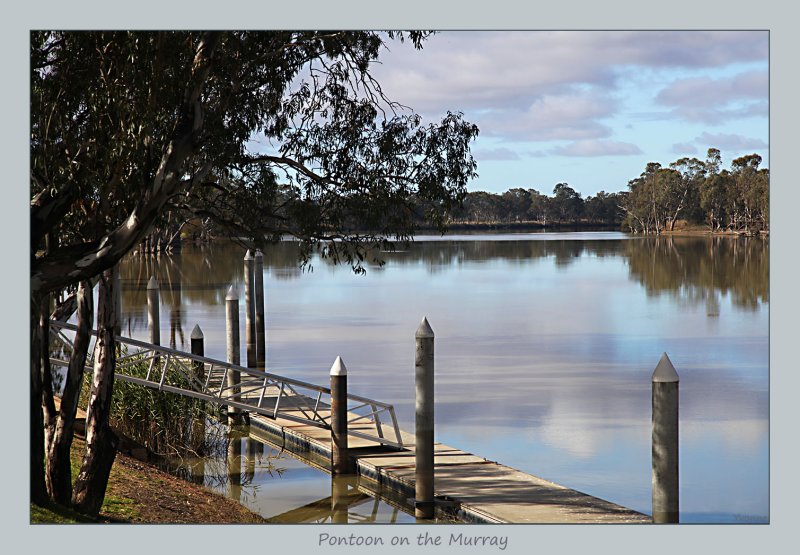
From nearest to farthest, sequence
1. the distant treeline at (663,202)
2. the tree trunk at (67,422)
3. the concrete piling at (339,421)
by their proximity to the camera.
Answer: the tree trunk at (67,422), the concrete piling at (339,421), the distant treeline at (663,202)

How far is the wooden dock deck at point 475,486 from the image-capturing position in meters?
9.62

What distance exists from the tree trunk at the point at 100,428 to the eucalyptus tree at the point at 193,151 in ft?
0.05

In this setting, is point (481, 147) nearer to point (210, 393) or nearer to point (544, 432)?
point (210, 393)

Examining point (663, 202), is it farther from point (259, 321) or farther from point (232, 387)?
point (232, 387)

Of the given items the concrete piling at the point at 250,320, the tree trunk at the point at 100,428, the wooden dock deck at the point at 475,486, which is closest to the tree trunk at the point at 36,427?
the tree trunk at the point at 100,428

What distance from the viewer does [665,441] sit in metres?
8.13

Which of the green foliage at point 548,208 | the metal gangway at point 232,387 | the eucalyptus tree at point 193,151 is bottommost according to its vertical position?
the metal gangway at point 232,387

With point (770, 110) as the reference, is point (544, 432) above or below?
below

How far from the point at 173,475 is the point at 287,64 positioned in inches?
204

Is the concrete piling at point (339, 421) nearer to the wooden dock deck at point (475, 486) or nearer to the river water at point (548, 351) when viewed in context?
the wooden dock deck at point (475, 486)

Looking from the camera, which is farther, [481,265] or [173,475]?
[481,265]

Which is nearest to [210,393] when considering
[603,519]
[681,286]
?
[603,519]

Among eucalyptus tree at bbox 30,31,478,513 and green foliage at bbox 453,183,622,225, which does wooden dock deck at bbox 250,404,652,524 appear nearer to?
eucalyptus tree at bbox 30,31,478,513

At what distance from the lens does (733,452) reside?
14.6 metres
